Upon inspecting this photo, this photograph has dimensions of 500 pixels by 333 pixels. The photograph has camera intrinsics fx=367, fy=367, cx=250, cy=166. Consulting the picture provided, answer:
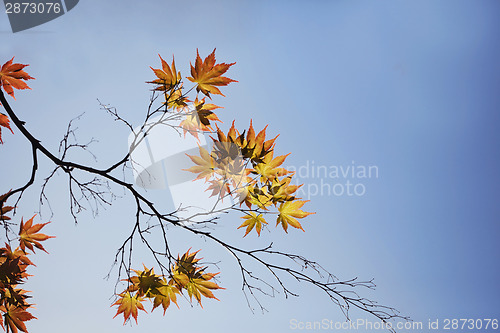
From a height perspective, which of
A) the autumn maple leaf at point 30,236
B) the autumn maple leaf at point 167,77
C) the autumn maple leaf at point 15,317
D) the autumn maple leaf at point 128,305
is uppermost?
the autumn maple leaf at point 167,77

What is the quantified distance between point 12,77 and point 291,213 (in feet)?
2.45

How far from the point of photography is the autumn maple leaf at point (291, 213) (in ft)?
2.27

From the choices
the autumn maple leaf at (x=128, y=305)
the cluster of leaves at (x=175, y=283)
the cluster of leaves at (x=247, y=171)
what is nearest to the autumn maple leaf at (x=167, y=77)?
the cluster of leaves at (x=247, y=171)

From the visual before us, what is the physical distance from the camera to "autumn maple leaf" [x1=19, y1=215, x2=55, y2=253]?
0.82m

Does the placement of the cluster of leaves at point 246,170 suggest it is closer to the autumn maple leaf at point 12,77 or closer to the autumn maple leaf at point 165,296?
the autumn maple leaf at point 165,296

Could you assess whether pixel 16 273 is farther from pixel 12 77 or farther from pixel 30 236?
pixel 12 77

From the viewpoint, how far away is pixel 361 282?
27.9 inches

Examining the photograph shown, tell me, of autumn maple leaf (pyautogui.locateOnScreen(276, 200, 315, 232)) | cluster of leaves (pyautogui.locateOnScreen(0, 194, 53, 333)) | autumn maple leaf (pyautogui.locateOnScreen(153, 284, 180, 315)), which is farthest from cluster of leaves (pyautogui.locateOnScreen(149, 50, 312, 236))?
cluster of leaves (pyautogui.locateOnScreen(0, 194, 53, 333))

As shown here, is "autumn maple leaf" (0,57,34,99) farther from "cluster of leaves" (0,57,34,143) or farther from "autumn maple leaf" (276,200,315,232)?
"autumn maple leaf" (276,200,315,232)

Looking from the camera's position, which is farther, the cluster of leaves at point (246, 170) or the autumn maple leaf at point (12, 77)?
the autumn maple leaf at point (12, 77)

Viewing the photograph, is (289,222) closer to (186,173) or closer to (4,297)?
(186,173)

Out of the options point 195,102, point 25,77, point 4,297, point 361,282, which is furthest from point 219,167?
point 25,77

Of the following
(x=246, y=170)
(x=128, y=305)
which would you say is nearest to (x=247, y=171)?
(x=246, y=170)

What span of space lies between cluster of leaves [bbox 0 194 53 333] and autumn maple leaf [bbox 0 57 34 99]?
33cm
